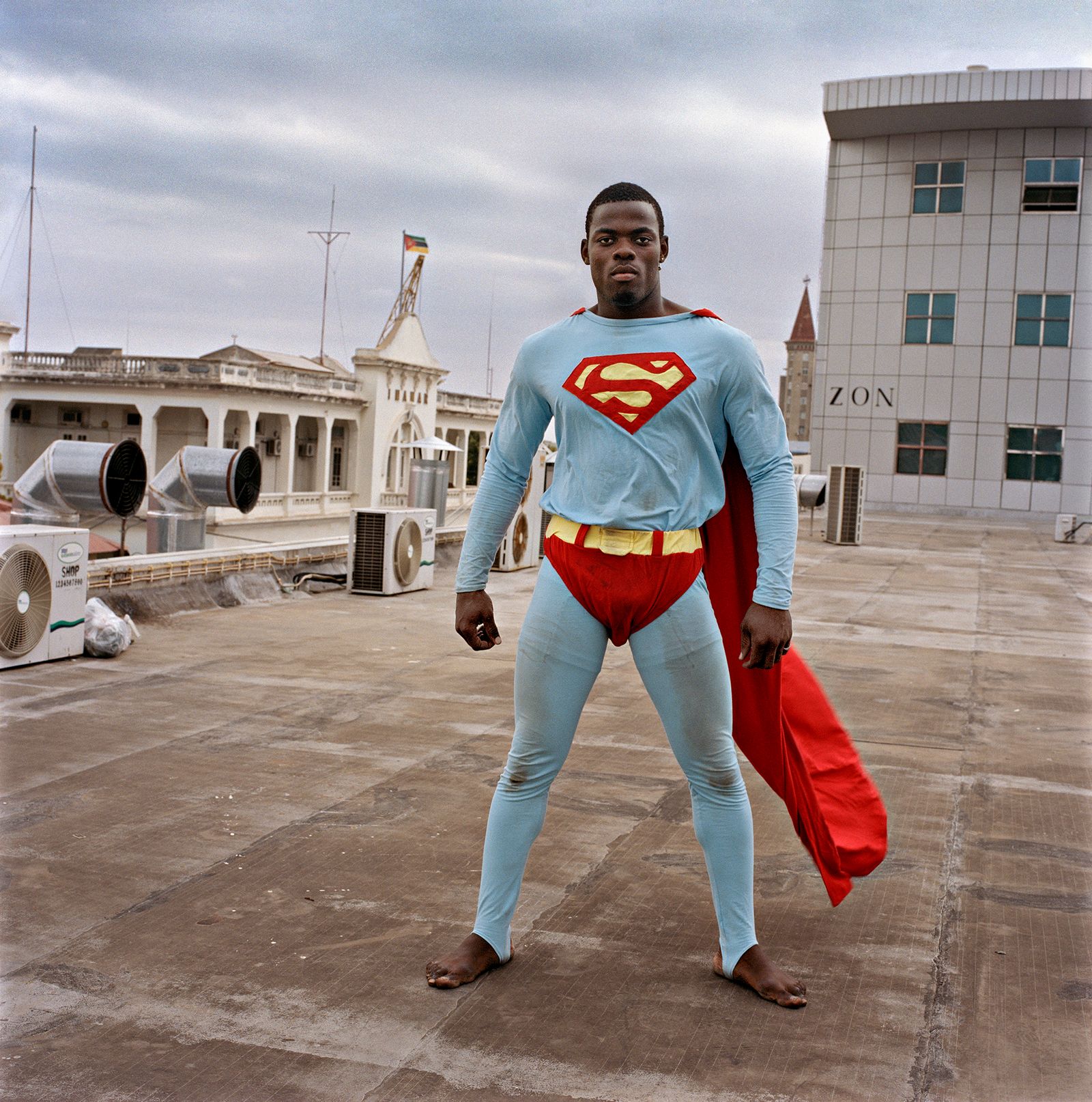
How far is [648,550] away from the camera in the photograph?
3.10 metres

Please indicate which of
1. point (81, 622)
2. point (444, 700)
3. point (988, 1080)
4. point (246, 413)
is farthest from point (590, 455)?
point (246, 413)

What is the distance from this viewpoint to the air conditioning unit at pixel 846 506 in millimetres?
21688

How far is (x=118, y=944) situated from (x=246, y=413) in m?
43.1

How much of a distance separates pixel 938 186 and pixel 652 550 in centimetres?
3735

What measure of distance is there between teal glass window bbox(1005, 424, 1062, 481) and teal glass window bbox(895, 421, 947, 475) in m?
1.88

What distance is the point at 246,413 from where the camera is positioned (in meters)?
44.9

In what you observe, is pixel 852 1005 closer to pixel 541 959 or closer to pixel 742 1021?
pixel 742 1021

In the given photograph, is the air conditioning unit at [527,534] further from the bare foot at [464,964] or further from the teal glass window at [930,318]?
the teal glass window at [930,318]

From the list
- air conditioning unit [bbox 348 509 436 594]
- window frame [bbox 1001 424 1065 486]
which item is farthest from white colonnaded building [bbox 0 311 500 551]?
air conditioning unit [bbox 348 509 436 594]

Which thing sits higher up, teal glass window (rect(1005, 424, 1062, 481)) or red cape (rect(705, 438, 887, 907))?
teal glass window (rect(1005, 424, 1062, 481))

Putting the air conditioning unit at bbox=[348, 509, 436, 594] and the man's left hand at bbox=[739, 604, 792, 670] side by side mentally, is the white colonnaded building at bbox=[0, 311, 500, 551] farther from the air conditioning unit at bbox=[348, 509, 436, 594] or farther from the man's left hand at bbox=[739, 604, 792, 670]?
the man's left hand at bbox=[739, 604, 792, 670]

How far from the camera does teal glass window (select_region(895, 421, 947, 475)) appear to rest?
3700 centimetres

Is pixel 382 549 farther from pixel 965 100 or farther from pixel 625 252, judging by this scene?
pixel 965 100

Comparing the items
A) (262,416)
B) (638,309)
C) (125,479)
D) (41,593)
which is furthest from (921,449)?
(638,309)
